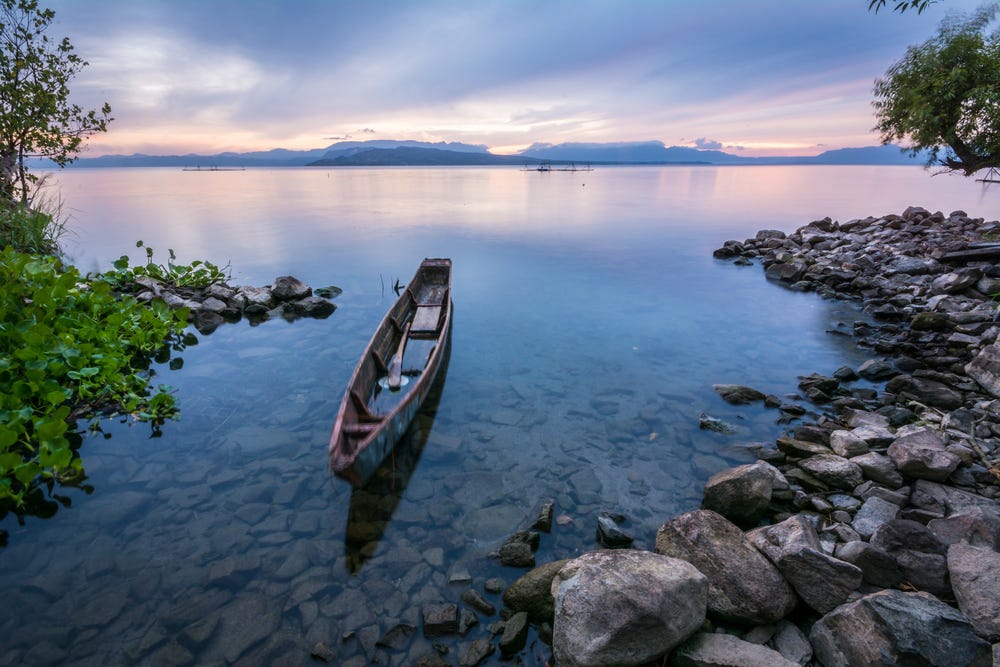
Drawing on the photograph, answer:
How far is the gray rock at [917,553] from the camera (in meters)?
4.99

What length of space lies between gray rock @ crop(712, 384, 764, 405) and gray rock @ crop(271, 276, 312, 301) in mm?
15837

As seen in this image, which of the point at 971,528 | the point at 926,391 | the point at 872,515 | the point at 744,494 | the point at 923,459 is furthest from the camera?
the point at 926,391

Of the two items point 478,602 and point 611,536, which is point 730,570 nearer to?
point 611,536

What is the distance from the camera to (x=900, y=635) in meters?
4.00

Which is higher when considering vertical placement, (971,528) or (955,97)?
(955,97)

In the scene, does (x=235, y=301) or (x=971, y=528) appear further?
(x=235, y=301)

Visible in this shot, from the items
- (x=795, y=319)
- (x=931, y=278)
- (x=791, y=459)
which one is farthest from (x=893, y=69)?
(x=791, y=459)

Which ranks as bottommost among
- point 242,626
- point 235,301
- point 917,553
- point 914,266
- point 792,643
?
point 242,626

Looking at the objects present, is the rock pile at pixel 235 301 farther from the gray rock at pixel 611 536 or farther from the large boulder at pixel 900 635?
the large boulder at pixel 900 635

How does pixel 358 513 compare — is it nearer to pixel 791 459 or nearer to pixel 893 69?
pixel 791 459

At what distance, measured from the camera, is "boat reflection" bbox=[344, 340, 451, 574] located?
22.8 feet

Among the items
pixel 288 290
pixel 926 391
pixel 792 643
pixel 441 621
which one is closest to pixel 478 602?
pixel 441 621

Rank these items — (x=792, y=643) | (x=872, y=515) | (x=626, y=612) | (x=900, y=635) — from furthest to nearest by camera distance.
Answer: (x=872, y=515)
(x=792, y=643)
(x=626, y=612)
(x=900, y=635)

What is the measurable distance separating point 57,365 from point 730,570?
1199cm
